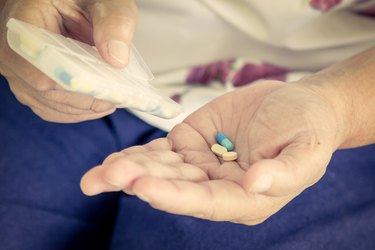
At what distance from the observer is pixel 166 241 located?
2.11ft

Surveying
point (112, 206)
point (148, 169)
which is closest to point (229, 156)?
point (148, 169)

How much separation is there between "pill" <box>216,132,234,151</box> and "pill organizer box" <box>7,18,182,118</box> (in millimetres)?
71

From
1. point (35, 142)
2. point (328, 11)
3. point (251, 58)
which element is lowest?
point (35, 142)

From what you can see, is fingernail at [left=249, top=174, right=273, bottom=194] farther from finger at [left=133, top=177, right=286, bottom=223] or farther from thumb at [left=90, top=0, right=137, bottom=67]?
thumb at [left=90, top=0, right=137, bottom=67]

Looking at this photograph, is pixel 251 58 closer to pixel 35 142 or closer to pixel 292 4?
pixel 292 4

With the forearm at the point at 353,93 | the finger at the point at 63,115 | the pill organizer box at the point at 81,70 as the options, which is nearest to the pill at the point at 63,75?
the pill organizer box at the point at 81,70

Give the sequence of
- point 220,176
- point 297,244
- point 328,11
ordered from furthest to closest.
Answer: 1. point 328,11
2. point 297,244
3. point 220,176


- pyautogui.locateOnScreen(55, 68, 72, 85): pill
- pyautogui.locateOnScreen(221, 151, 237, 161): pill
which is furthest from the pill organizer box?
pyautogui.locateOnScreen(221, 151, 237, 161): pill

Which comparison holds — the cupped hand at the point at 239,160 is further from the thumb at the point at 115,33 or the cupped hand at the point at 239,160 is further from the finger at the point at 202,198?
the thumb at the point at 115,33

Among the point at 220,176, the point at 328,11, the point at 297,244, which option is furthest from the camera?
the point at 328,11

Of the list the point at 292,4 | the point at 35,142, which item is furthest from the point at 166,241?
the point at 292,4

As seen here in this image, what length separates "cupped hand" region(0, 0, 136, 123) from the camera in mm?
527

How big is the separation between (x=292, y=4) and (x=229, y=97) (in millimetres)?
205

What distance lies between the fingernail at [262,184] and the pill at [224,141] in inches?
5.3
